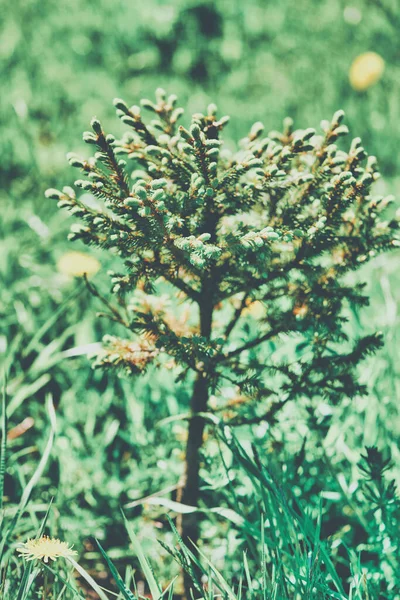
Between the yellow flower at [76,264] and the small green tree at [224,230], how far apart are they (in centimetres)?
86

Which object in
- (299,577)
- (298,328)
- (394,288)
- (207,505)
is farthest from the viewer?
(394,288)

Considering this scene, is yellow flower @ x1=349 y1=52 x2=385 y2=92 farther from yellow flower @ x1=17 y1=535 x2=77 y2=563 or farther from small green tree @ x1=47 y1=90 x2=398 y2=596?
yellow flower @ x1=17 y1=535 x2=77 y2=563

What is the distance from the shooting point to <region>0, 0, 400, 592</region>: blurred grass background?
1.68 metres

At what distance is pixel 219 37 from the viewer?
12.0 ft

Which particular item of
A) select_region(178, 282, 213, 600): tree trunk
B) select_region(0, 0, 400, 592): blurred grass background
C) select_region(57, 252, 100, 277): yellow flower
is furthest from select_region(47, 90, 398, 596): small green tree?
select_region(57, 252, 100, 277): yellow flower

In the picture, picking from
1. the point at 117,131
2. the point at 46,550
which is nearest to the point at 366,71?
the point at 117,131

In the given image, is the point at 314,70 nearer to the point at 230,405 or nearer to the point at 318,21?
the point at 318,21

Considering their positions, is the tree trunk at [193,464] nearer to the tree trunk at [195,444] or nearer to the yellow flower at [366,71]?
the tree trunk at [195,444]

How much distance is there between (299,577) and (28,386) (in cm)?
109

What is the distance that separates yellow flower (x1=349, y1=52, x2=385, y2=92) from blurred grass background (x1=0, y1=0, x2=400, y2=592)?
5cm

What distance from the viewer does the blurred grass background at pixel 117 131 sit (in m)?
1.68

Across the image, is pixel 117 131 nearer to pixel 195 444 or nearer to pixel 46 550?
pixel 195 444

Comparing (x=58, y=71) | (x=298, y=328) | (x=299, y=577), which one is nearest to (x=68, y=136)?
(x=58, y=71)

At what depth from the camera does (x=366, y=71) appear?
320 centimetres
